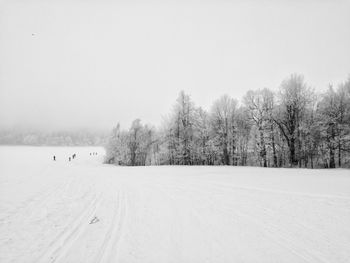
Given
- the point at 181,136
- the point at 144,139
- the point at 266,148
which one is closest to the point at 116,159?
the point at 144,139

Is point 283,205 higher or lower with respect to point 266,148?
lower

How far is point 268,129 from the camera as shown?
28.6m

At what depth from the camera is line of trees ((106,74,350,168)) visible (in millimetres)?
24375

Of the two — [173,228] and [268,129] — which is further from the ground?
[268,129]

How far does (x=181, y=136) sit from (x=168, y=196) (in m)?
23.1

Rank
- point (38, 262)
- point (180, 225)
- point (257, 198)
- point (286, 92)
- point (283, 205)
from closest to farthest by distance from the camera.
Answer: point (38, 262) → point (180, 225) → point (283, 205) → point (257, 198) → point (286, 92)

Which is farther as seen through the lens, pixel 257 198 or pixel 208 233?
pixel 257 198

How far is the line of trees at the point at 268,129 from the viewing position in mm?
24375

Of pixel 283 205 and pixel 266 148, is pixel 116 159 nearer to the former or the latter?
pixel 266 148

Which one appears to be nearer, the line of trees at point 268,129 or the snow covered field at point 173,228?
the snow covered field at point 173,228

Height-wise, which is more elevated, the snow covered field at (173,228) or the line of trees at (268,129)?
the line of trees at (268,129)

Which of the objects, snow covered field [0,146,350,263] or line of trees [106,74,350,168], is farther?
line of trees [106,74,350,168]

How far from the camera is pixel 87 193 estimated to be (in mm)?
9805

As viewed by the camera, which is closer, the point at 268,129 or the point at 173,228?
the point at 173,228
